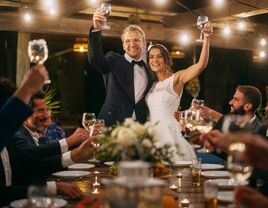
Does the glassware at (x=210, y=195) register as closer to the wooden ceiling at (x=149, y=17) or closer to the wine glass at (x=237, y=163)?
the wine glass at (x=237, y=163)

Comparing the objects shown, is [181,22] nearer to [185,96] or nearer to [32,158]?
[185,96]

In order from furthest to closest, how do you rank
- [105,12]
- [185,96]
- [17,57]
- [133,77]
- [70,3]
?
1. [185,96]
2. [17,57]
3. [70,3]
4. [133,77]
5. [105,12]

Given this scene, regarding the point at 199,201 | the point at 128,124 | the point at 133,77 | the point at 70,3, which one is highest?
the point at 70,3

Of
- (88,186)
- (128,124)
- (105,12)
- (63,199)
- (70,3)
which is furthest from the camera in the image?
(70,3)

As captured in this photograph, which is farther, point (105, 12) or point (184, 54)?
point (184, 54)

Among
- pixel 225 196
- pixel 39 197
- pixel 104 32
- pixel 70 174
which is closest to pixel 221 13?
pixel 104 32

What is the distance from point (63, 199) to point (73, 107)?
31.4 ft

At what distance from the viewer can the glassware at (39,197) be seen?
5.73ft

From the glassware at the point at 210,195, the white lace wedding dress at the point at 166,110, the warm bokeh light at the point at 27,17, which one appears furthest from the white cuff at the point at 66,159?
the warm bokeh light at the point at 27,17

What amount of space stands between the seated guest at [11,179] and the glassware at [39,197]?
0.24 metres

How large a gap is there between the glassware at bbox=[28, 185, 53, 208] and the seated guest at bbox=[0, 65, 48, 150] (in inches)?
9.4

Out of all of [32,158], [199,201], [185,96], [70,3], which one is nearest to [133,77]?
[32,158]

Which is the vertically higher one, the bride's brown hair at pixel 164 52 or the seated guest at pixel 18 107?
the bride's brown hair at pixel 164 52

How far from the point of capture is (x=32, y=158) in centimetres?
277
